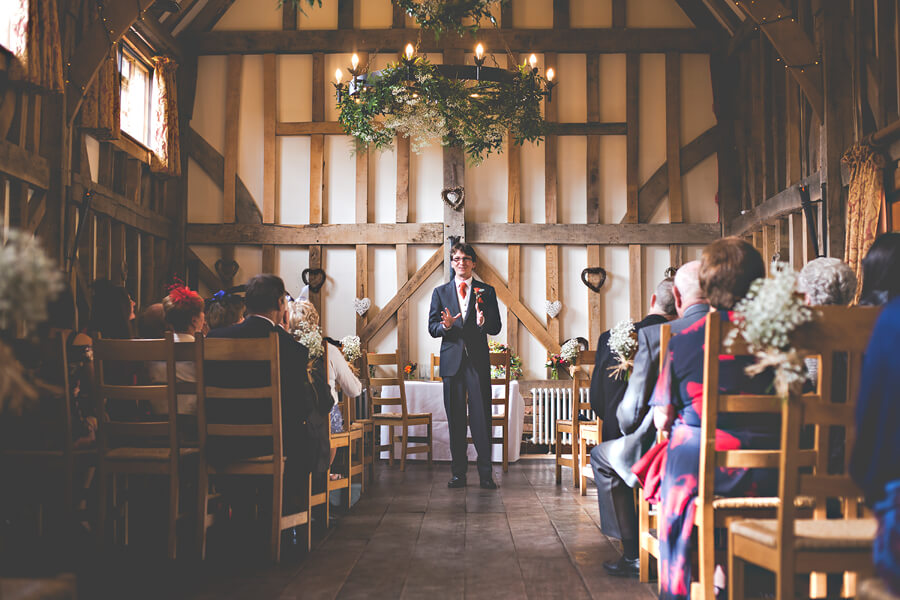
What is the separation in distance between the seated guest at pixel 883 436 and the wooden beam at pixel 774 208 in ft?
19.4

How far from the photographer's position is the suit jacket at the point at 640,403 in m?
2.93

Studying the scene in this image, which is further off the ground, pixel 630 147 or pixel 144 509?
pixel 630 147

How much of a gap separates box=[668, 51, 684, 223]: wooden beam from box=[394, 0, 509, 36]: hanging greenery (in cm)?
506

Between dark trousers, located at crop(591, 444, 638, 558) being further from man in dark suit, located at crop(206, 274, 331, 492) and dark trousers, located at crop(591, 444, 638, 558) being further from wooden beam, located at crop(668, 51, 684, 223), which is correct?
wooden beam, located at crop(668, 51, 684, 223)

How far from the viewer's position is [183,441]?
3791 millimetres

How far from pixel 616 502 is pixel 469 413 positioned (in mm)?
2515

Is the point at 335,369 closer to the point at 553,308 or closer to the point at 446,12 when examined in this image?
the point at 446,12

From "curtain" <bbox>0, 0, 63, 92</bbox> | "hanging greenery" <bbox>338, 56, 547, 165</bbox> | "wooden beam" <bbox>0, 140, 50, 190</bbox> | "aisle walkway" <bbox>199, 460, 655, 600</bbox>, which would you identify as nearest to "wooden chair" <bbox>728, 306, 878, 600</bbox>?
"aisle walkway" <bbox>199, 460, 655, 600</bbox>

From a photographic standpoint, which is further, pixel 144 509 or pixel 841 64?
pixel 841 64

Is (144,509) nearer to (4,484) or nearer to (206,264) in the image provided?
(4,484)

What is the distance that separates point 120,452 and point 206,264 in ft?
19.4

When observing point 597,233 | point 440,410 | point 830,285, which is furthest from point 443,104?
point 597,233

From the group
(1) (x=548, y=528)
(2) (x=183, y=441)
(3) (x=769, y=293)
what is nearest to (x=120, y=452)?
(2) (x=183, y=441)

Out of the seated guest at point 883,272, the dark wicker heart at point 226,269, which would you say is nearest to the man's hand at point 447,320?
the seated guest at point 883,272
